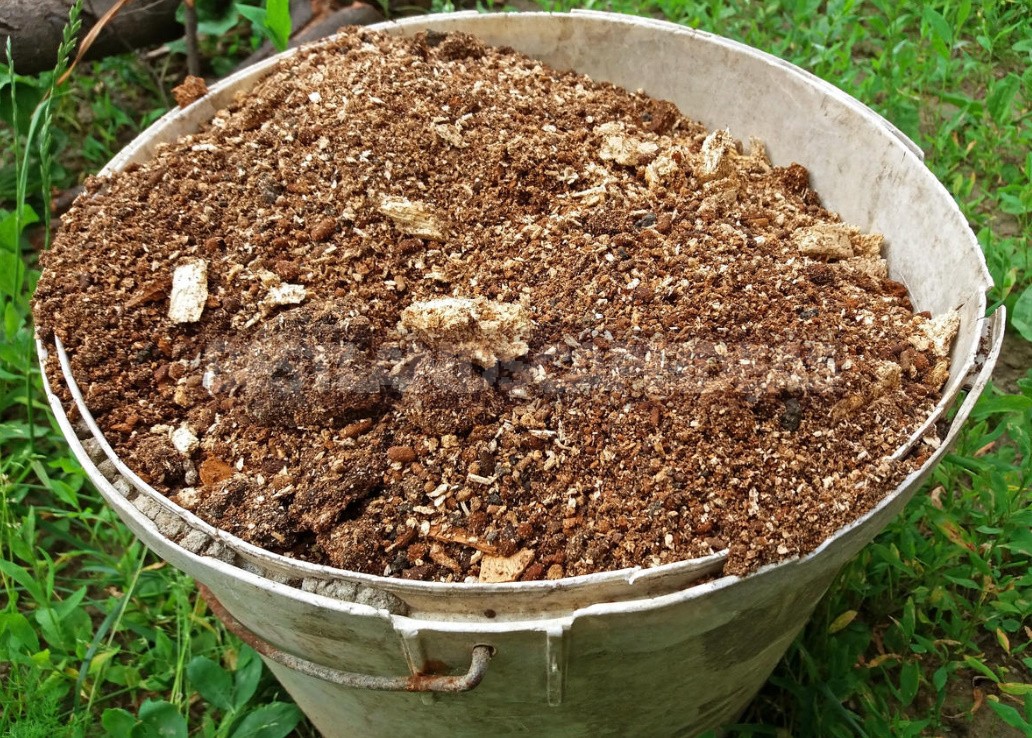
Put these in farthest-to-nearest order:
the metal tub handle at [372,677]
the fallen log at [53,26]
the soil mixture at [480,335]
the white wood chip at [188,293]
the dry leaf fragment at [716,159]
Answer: the fallen log at [53,26] < the dry leaf fragment at [716,159] < the white wood chip at [188,293] < the soil mixture at [480,335] < the metal tub handle at [372,677]

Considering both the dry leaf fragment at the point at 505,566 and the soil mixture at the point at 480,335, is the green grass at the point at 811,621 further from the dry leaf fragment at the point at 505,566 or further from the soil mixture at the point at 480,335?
the dry leaf fragment at the point at 505,566

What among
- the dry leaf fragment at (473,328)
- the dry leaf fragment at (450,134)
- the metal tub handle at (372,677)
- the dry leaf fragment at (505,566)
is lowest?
the metal tub handle at (372,677)

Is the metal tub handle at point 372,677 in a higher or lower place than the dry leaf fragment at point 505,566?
lower

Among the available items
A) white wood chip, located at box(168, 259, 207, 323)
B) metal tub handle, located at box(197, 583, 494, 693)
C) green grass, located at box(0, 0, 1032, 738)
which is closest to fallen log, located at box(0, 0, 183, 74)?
green grass, located at box(0, 0, 1032, 738)

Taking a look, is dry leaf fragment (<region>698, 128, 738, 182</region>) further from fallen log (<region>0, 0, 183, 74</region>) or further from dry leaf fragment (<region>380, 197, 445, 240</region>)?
fallen log (<region>0, 0, 183, 74</region>)

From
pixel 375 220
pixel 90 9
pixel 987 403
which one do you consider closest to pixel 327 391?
pixel 375 220

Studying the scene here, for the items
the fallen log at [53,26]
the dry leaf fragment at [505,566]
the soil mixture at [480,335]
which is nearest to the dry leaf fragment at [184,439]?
the soil mixture at [480,335]

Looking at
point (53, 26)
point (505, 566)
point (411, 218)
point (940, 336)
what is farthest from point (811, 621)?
point (53, 26)
